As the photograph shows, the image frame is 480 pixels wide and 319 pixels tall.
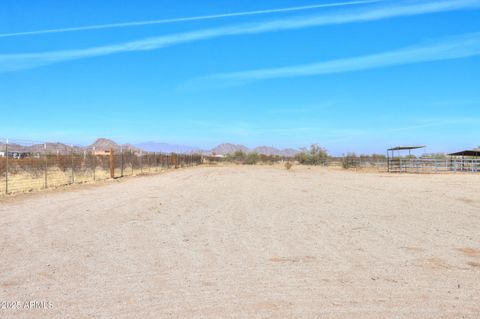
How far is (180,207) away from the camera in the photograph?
53.6 feet

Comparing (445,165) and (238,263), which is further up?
(445,165)

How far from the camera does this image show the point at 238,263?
814cm

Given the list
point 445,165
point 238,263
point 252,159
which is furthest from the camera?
point 252,159

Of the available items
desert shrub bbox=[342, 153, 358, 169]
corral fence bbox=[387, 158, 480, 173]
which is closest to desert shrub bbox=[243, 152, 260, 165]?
desert shrub bbox=[342, 153, 358, 169]

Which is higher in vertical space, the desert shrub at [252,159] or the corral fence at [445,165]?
Answer: the desert shrub at [252,159]

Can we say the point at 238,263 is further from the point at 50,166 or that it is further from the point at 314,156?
the point at 314,156

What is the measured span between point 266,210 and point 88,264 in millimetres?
8310

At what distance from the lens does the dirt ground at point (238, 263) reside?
19.3 ft

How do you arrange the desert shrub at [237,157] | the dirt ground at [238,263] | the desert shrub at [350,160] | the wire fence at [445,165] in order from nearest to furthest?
the dirt ground at [238,263] < the wire fence at [445,165] < the desert shrub at [350,160] < the desert shrub at [237,157]

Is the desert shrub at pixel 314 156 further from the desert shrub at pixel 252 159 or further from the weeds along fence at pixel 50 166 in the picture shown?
the weeds along fence at pixel 50 166

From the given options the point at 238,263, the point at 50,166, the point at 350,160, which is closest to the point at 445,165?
the point at 350,160

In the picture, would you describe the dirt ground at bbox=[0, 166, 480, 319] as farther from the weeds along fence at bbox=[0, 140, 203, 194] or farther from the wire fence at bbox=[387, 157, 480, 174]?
the wire fence at bbox=[387, 157, 480, 174]

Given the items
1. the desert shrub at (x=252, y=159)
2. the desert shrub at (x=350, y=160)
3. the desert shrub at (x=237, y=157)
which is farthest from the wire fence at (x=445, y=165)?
the desert shrub at (x=237, y=157)


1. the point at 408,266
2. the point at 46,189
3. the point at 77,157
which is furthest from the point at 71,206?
the point at 77,157
